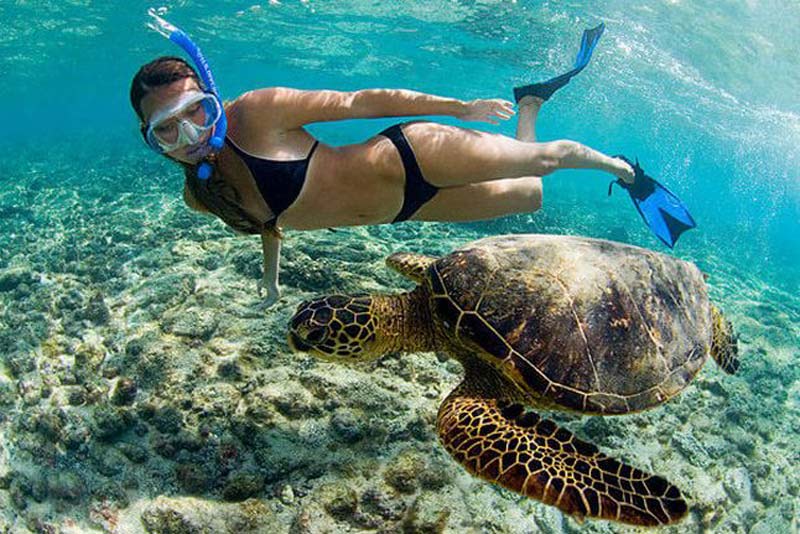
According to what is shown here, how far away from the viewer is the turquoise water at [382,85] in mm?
5838

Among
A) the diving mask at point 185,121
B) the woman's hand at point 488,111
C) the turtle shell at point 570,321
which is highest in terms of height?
the woman's hand at point 488,111

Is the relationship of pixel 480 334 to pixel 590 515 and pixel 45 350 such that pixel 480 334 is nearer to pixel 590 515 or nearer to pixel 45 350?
pixel 590 515

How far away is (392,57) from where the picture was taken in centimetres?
2872

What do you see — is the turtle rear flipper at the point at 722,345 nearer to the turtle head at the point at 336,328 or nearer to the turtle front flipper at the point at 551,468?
the turtle front flipper at the point at 551,468

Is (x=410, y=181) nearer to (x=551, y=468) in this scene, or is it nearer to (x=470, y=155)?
(x=470, y=155)

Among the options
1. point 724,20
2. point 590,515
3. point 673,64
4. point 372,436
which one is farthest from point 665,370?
A: point 673,64

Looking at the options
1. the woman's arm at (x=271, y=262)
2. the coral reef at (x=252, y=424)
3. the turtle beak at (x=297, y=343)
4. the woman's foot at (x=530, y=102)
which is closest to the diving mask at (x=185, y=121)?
the woman's arm at (x=271, y=262)

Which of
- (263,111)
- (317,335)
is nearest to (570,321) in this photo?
(317,335)

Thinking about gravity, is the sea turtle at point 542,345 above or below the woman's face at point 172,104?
below

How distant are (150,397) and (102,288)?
2.93 m

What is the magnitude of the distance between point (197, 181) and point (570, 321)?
2.45 meters

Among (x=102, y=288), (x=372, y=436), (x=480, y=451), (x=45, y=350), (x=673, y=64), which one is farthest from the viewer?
(x=673, y=64)

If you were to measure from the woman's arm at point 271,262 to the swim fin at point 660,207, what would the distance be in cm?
363

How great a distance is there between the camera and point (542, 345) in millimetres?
2498
